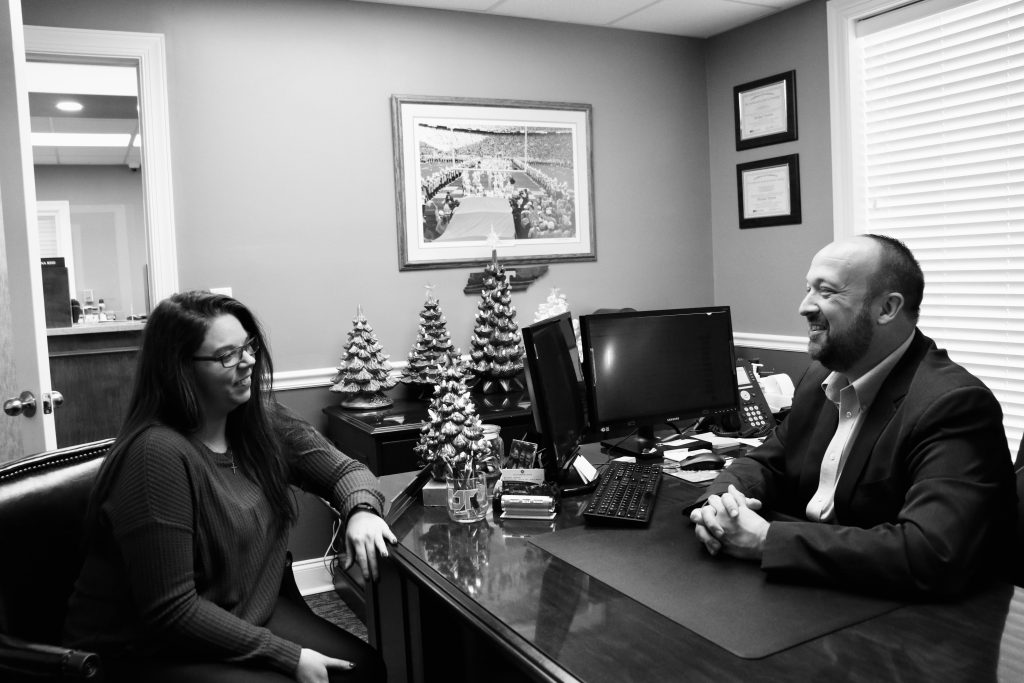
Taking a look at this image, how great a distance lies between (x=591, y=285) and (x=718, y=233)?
88 cm

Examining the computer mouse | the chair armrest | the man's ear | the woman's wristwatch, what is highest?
the man's ear

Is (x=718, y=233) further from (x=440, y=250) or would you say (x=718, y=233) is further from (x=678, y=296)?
(x=440, y=250)

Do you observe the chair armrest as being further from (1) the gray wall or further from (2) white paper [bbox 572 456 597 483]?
(1) the gray wall

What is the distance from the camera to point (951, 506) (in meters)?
1.36

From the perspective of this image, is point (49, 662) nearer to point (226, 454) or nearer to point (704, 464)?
point (226, 454)

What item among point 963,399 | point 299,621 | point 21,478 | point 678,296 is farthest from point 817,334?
point 678,296

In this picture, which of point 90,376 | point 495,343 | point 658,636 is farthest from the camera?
point 90,376

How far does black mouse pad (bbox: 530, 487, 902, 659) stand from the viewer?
1212 millimetres

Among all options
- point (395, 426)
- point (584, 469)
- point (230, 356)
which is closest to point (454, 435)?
point (584, 469)

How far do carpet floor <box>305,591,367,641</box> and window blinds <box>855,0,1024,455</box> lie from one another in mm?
2755

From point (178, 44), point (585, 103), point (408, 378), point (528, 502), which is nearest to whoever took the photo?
point (528, 502)

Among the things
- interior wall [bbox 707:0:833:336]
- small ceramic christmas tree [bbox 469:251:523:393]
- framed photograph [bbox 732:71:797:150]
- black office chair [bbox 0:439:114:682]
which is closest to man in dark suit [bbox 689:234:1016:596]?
black office chair [bbox 0:439:114:682]

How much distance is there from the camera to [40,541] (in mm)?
1525

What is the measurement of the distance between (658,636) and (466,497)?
2.31 ft
